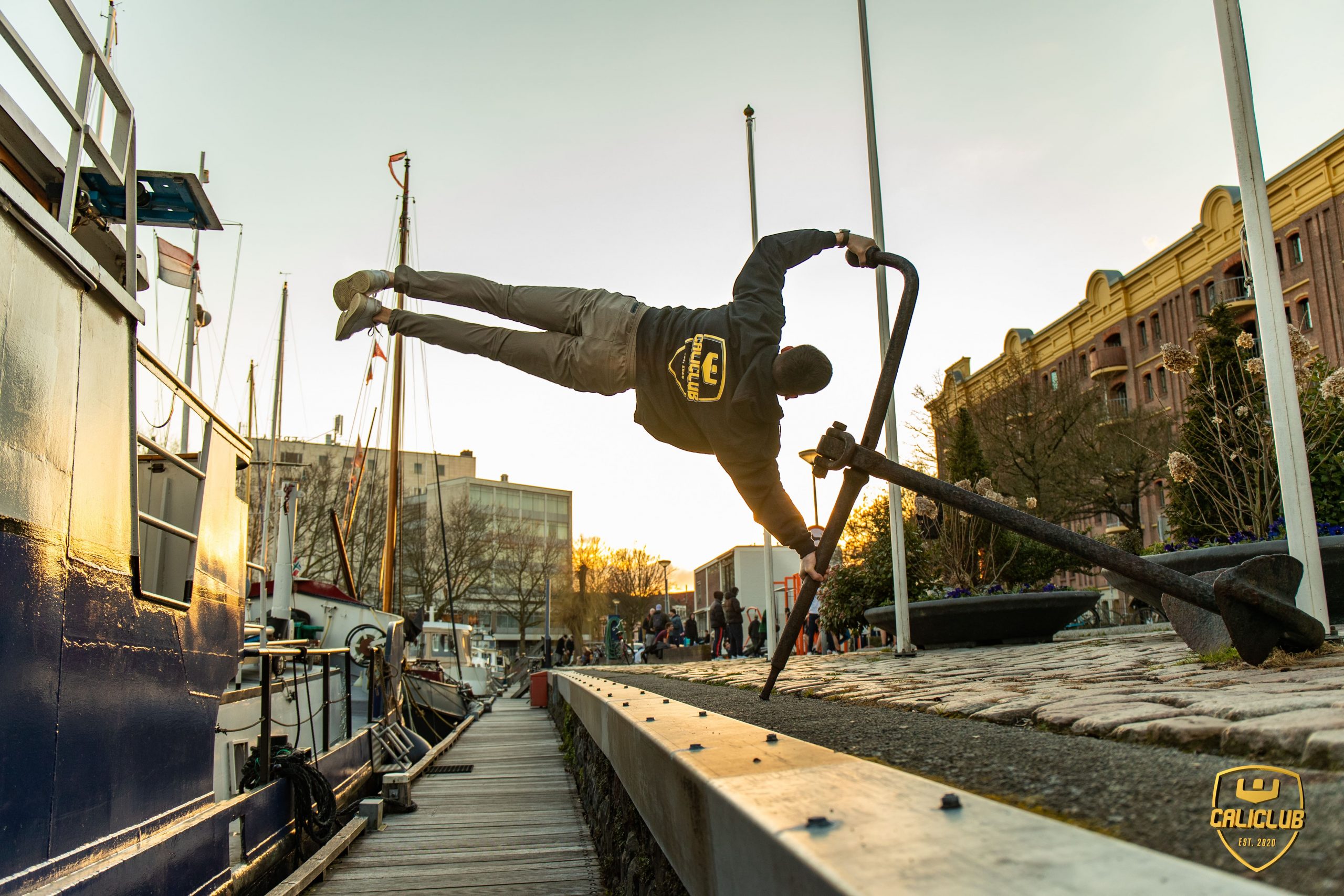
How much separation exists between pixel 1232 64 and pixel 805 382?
10.3 ft

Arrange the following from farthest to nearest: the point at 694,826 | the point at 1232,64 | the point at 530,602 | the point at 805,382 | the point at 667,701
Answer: the point at 530,602, the point at 1232,64, the point at 667,701, the point at 805,382, the point at 694,826

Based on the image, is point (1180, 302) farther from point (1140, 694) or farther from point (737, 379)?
point (1140, 694)

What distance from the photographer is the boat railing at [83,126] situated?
3.15m

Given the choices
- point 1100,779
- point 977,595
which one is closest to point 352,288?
point 1100,779

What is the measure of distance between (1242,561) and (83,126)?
602 centimetres

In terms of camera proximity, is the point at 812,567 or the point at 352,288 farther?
the point at 352,288

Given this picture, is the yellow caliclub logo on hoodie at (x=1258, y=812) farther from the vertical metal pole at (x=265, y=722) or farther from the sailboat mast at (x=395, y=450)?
the sailboat mast at (x=395, y=450)

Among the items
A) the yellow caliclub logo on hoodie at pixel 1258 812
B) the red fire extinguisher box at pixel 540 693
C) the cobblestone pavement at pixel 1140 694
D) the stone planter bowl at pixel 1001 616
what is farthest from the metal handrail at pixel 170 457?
the red fire extinguisher box at pixel 540 693

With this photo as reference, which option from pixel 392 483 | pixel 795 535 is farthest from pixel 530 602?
pixel 795 535

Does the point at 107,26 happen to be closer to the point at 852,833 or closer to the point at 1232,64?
the point at 1232,64

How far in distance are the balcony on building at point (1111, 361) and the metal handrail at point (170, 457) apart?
38088mm

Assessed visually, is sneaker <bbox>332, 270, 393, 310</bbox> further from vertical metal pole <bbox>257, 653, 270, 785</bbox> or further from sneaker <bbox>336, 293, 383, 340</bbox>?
vertical metal pole <bbox>257, 653, 270, 785</bbox>

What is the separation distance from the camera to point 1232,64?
4.68 m

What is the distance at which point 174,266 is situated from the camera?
21.1ft
